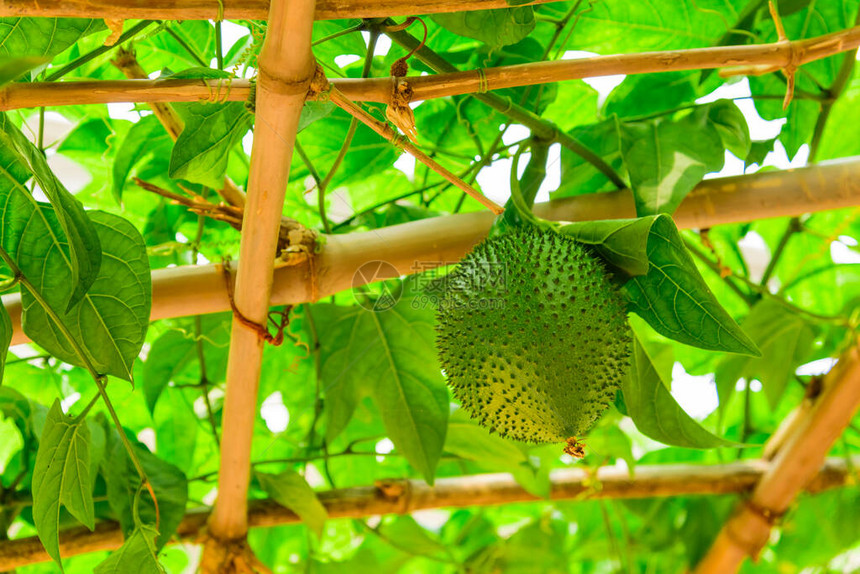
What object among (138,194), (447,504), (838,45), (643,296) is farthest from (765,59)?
(138,194)

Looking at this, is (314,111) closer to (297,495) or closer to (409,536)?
(297,495)

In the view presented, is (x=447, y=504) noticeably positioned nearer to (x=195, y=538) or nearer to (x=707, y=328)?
(x=195, y=538)

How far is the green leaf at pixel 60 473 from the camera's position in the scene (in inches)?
26.5

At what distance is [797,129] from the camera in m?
0.96

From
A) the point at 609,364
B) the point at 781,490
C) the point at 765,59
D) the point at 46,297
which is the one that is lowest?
the point at 781,490

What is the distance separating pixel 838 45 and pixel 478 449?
676mm

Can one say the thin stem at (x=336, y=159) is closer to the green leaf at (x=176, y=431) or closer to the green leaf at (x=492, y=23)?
the green leaf at (x=492, y=23)

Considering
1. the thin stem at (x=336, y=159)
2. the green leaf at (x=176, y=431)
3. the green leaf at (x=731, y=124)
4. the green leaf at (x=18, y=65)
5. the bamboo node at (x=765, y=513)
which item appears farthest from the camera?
the bamboo node at (x=765, y=513)

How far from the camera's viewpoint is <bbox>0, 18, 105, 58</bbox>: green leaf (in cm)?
63

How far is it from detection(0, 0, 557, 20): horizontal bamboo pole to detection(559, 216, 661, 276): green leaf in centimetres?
21

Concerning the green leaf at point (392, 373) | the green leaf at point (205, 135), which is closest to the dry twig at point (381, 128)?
the green leaf at point (205, 135)

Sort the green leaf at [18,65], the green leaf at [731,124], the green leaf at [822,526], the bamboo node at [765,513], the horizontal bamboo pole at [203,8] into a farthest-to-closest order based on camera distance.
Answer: the green leaf at [822,526] → the bamboo node at [765,513] → the green leaf at [731,124] → the horizontal bamboo pole at [203,8] → the green leaf at [18,65]

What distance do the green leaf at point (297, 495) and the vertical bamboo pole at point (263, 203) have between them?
3.3 inches

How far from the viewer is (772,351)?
3.98ft
